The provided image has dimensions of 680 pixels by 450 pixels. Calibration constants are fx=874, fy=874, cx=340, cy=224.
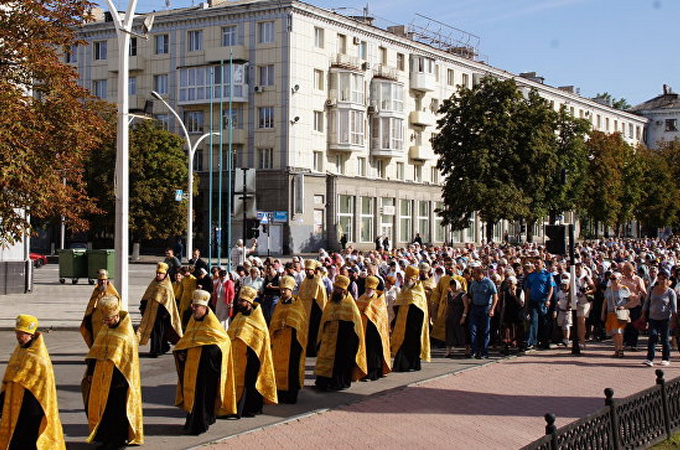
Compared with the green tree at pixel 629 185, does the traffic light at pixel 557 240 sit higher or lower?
lower

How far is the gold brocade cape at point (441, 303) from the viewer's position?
17.7m

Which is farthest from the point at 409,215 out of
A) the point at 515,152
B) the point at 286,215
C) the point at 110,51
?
the point at 110,51

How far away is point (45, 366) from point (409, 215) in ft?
194

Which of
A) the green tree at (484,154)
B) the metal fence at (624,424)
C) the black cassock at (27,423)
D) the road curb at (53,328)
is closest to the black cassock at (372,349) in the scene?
the metal fence at (624,424)

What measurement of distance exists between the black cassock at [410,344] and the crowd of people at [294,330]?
2 centimetres

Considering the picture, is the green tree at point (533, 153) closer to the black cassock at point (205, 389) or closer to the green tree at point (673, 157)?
the black cassock at point (205, 389)

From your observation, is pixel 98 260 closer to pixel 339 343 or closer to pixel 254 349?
pixel 339 343

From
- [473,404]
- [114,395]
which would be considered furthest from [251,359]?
[473,404]

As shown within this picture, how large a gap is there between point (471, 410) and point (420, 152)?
5621 centimetres

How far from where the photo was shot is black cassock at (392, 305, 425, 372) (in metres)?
15.0

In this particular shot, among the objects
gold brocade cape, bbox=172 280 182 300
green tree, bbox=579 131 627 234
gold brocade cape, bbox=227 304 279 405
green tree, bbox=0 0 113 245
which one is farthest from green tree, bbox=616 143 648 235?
gold brocade cape, bbox=227 304 279 405

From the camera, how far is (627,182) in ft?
253

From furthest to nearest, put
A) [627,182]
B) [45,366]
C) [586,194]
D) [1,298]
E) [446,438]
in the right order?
1. [627,182]
2. [586,194]
3. [1,298]
4. [446,438]
5. [45,366]

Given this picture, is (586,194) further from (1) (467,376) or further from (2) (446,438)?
(2) (446,438)
